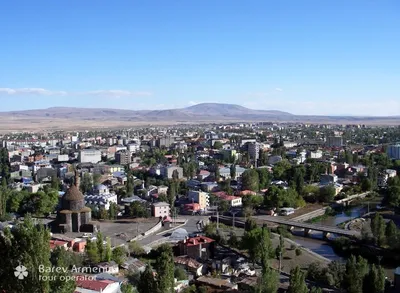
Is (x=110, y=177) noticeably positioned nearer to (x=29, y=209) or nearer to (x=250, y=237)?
(x=29, y=209)

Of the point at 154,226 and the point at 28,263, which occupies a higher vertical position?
the point at 28,263

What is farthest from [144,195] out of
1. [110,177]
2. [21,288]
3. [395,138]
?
[395,138]

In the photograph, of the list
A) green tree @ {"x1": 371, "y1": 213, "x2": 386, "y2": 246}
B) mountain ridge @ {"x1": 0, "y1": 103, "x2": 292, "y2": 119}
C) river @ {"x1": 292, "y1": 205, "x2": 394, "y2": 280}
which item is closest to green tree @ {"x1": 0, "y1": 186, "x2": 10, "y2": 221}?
river @ {"x1": 292, "y1": 205, "x2": 394, "y2": 280}

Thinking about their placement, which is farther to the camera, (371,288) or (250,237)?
(250,237)

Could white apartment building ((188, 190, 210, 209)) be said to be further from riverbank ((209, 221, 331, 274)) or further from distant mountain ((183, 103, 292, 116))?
distant mountain ((183, 103, 292, 116))

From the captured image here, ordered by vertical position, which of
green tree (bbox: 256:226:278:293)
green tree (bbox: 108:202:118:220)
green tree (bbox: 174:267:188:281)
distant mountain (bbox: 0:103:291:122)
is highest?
distant mountain (bbox: 0:103:291:122)

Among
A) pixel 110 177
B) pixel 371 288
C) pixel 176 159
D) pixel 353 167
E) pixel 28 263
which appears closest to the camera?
pixel 28 263

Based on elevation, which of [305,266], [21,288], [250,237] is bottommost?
[305,266]

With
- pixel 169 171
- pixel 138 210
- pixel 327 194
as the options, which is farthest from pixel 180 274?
pixel 169 171

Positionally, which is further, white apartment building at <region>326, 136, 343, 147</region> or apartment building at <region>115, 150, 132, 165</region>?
white apartment building at <region>326, 136, 343, 147</region>

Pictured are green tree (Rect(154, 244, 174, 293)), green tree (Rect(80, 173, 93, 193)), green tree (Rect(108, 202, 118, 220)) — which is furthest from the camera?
green tree (Rect(80, 173, 93, 193))

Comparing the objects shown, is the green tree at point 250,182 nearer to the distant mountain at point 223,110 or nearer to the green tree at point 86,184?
the green tree at point 86,184
